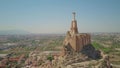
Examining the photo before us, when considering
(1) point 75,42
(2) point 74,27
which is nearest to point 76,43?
(1) point 75,42

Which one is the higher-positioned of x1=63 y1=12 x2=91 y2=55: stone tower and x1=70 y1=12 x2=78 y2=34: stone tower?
x1=70 y1=12 x2=78 y2=34: stone tower

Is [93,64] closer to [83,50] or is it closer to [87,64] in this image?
[87,64]

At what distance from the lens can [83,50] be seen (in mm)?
32781

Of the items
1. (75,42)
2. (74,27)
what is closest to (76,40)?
(75,42)

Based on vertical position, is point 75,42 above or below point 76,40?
below

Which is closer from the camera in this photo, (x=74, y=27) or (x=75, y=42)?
(x=75, y=42)

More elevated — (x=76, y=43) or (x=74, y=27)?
(x=74, y=27)

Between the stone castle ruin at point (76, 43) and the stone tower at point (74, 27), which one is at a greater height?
the stone tower at point (74, 27)

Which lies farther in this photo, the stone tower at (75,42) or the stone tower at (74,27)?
the stone tower at (74,27)

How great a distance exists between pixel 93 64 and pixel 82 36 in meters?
5.46

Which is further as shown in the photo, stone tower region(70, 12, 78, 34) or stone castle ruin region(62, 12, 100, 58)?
stone tower region(70, 12, 78, 34)

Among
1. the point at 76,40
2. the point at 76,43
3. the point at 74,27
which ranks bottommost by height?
the point at 76,43

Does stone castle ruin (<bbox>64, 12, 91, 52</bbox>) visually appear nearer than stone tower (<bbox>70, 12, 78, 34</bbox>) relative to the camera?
Yes

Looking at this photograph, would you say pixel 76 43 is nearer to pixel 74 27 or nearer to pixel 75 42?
pixel 75 42
